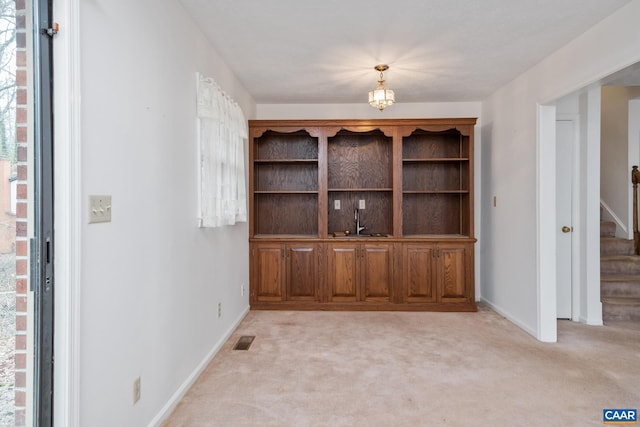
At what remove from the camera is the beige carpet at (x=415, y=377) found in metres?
2.18

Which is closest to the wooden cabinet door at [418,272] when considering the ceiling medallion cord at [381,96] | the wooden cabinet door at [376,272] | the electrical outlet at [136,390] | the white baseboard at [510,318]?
the wooden cabinet door at [376,272]

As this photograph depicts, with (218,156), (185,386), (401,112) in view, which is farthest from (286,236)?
(185,386)

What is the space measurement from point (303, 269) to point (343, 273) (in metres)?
0.47

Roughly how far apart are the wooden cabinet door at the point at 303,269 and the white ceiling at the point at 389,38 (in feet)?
5.94

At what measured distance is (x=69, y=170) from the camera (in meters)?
1.37

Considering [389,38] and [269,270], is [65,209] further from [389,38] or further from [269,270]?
[269,270]

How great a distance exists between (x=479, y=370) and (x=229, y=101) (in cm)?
292

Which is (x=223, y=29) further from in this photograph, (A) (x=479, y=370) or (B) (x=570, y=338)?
(B) (x=570, y=338)

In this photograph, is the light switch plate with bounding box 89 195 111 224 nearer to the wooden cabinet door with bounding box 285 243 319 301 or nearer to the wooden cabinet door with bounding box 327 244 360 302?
the wooden cabinet door with bounding box 285 243 319 301

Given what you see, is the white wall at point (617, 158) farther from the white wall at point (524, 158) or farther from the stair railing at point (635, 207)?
the white wall at point (524, 158)

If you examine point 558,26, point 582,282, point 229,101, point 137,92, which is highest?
point 558,26

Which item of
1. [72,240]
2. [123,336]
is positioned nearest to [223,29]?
[72,240]

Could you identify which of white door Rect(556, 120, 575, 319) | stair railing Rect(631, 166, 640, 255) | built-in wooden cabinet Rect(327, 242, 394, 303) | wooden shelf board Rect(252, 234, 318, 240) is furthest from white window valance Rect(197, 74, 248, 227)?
stair railing Rect(631, 166, 640, 255)

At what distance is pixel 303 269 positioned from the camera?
4.39 m
